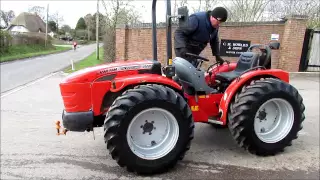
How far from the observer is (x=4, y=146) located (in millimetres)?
4617

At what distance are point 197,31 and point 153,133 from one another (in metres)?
1.64

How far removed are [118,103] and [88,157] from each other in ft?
3.93

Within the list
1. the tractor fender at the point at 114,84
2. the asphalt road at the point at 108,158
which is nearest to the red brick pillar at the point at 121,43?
the asphalt road at the point at 108,158

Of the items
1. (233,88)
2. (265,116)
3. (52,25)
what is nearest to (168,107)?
(233,88)

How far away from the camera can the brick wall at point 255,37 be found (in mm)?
11844

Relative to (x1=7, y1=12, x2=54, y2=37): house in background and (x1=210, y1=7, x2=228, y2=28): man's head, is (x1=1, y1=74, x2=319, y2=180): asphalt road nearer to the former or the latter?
(x1=210, y1=7, x2=228, y2=28): man's head

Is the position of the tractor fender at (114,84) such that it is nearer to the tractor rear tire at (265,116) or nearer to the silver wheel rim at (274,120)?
the tractor rear tire at (265,116)

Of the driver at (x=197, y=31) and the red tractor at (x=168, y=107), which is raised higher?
the driver at (x=197, y=31)

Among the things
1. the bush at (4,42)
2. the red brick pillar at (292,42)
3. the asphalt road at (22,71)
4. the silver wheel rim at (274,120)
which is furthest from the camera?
the bush at (4,42)

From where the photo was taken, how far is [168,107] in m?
3.55

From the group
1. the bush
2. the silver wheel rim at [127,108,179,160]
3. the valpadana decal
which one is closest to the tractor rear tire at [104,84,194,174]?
the silver wheel rim at [127,108,179,160]

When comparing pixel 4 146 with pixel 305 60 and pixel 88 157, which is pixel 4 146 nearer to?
pixel 88 157

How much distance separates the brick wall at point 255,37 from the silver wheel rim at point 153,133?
346 inches

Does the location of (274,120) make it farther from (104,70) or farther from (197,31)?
(104,70)
